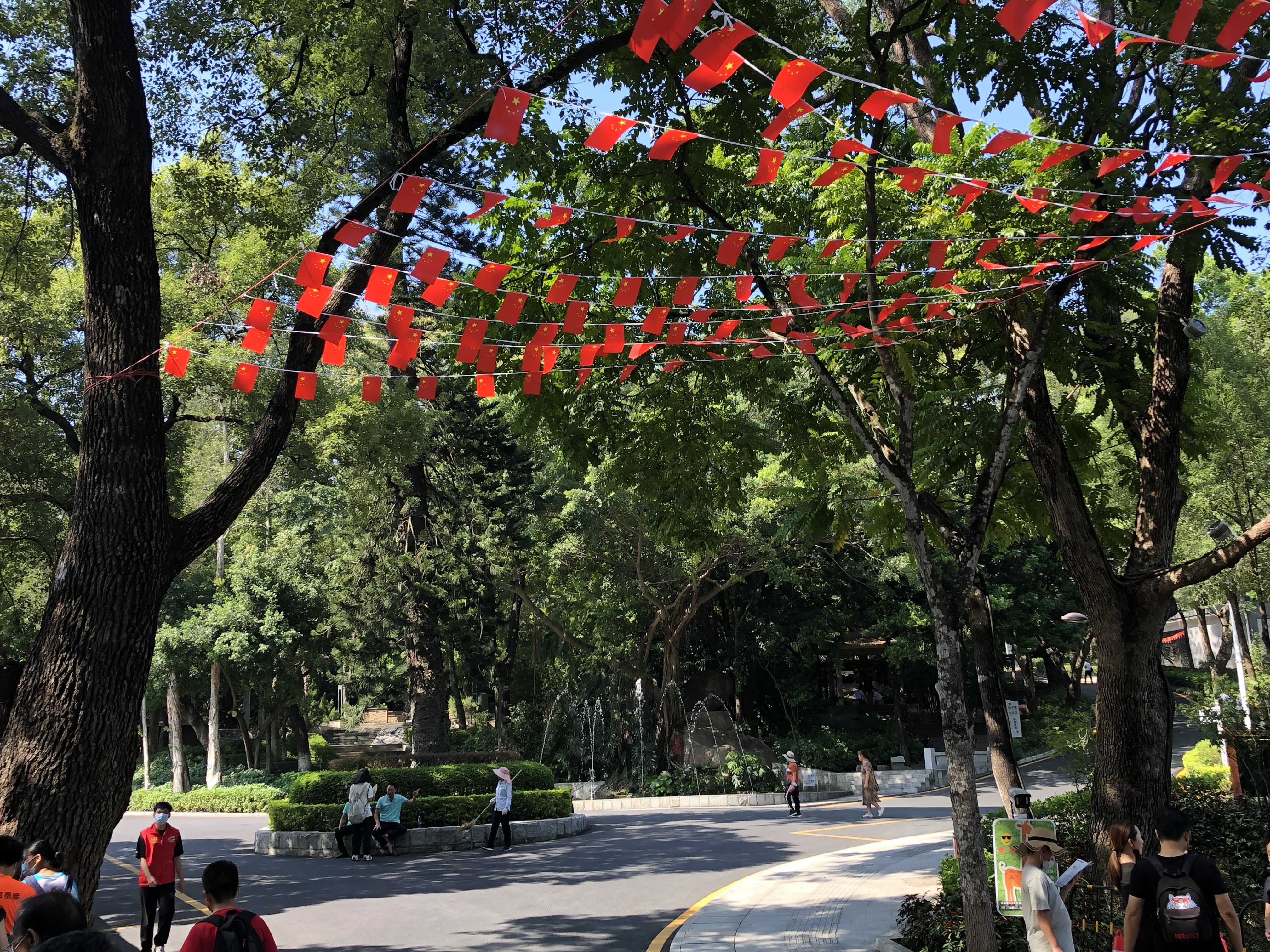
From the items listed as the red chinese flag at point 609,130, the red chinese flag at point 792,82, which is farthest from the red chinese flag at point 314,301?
the red chinese flag at point 792,82

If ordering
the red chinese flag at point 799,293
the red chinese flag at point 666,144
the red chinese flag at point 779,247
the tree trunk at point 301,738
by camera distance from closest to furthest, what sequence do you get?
1. the red chinese flag at point 666,144
2. the red chinese flag at point 779,247
3. the red chinese flag at point 799,293
4. the tree trunk at point 301,738

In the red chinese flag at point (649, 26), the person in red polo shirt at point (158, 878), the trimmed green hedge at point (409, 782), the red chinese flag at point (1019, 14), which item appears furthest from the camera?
the trimmed green hedge at point (409, 782)

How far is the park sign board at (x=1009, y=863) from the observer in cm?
667

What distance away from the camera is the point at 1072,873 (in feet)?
19.7

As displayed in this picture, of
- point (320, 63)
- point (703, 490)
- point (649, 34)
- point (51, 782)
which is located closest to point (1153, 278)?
point (703, 490)

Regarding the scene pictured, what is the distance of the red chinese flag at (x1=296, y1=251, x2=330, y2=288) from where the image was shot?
6.07 meters

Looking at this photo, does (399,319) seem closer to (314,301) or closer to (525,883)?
(314,301)

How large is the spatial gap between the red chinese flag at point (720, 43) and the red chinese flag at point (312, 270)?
3088 mm

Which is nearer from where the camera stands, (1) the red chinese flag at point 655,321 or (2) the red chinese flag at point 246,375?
(2) the red chinese flag at point 246,375

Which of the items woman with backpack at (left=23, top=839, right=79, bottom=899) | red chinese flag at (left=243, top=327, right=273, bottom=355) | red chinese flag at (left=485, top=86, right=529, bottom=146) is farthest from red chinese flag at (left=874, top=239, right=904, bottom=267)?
woman with backpack at (left=23, top=839, right=79, bottom=899)

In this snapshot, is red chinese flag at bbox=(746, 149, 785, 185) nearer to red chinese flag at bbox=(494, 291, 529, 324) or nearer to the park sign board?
red chinese flag at bbox=(494, 291, 529, 324)

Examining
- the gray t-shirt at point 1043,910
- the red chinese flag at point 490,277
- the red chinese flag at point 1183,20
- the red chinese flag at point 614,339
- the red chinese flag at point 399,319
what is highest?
the red chinese flag at point 1183,20

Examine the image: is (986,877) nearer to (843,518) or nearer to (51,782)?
A: (843,518)

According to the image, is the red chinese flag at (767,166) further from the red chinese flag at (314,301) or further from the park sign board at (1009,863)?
the park sign board at (1009,863)
